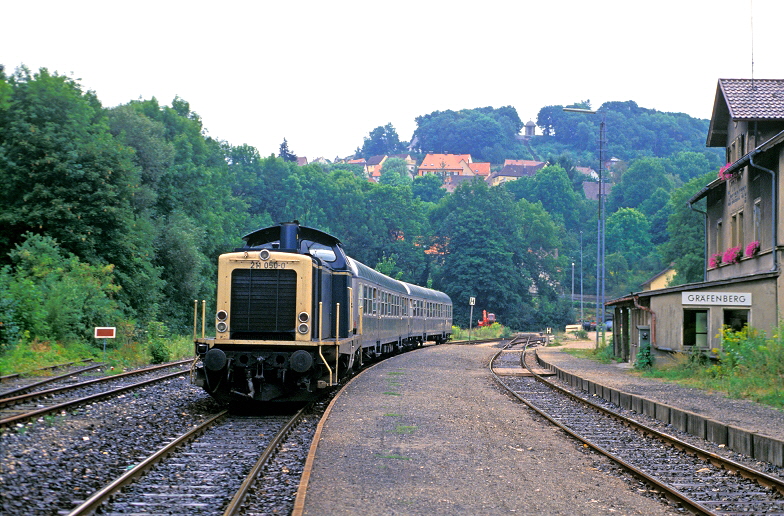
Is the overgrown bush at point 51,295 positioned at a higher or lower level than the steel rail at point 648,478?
higher

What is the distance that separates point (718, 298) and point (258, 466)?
1562cm

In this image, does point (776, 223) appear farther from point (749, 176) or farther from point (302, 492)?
point (302, 492)

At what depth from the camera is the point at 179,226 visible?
45312 millimetres

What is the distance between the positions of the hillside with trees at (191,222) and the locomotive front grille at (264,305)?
1015cm

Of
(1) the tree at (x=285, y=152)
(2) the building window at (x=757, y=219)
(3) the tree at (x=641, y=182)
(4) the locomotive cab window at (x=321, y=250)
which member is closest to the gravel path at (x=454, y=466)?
(4) the locomotive cab window at (x=321, y=250)

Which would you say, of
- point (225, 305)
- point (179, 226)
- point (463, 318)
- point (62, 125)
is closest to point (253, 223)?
point (463, 318)

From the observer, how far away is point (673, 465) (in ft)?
33.8

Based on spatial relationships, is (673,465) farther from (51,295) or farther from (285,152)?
(285,152)

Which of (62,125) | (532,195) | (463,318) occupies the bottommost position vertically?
(463,318)

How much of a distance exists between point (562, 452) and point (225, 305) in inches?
254

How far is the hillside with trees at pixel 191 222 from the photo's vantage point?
29.8m

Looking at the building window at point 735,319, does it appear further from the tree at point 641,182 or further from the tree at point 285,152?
the tree at point 641,182

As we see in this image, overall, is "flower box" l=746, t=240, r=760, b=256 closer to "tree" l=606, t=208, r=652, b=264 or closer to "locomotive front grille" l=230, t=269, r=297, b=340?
"locomotive front grille" l=230, t=269, r=297, b=340

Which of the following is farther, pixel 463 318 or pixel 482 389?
pixel 463 318
